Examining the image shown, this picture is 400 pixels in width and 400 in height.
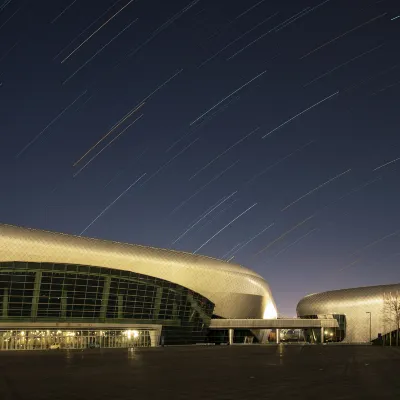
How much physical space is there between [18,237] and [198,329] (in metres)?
35.0

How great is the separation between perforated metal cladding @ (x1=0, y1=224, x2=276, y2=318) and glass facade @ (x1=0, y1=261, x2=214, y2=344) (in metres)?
1.51

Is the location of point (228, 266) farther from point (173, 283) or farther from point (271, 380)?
point (271, 380)

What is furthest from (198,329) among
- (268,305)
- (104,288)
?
(268,305)

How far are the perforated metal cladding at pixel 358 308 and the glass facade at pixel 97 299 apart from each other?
48.0 meters

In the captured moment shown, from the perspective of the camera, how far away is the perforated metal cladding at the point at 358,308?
412 feet

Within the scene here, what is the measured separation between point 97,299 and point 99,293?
2.86 ft

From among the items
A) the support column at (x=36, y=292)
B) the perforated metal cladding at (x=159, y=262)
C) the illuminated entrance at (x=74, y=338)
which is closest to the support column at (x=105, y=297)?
the perforated metal cladding at (x=159, y=262)

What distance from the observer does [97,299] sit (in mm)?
78688

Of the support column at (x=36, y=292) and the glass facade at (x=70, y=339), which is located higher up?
the support column at (x=36, y=292)

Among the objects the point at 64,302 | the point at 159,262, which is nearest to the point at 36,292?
the point at 64,302

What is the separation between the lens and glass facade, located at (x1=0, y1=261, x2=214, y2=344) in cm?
7169

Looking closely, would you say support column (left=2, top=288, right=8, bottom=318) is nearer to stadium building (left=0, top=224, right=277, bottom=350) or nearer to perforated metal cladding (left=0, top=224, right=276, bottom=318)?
stadium building (left=0, top=224, right=277, bottom=350)

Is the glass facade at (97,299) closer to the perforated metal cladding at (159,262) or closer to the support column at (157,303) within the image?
the support column at (157,303)

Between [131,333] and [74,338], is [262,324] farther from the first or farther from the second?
[74,338]
